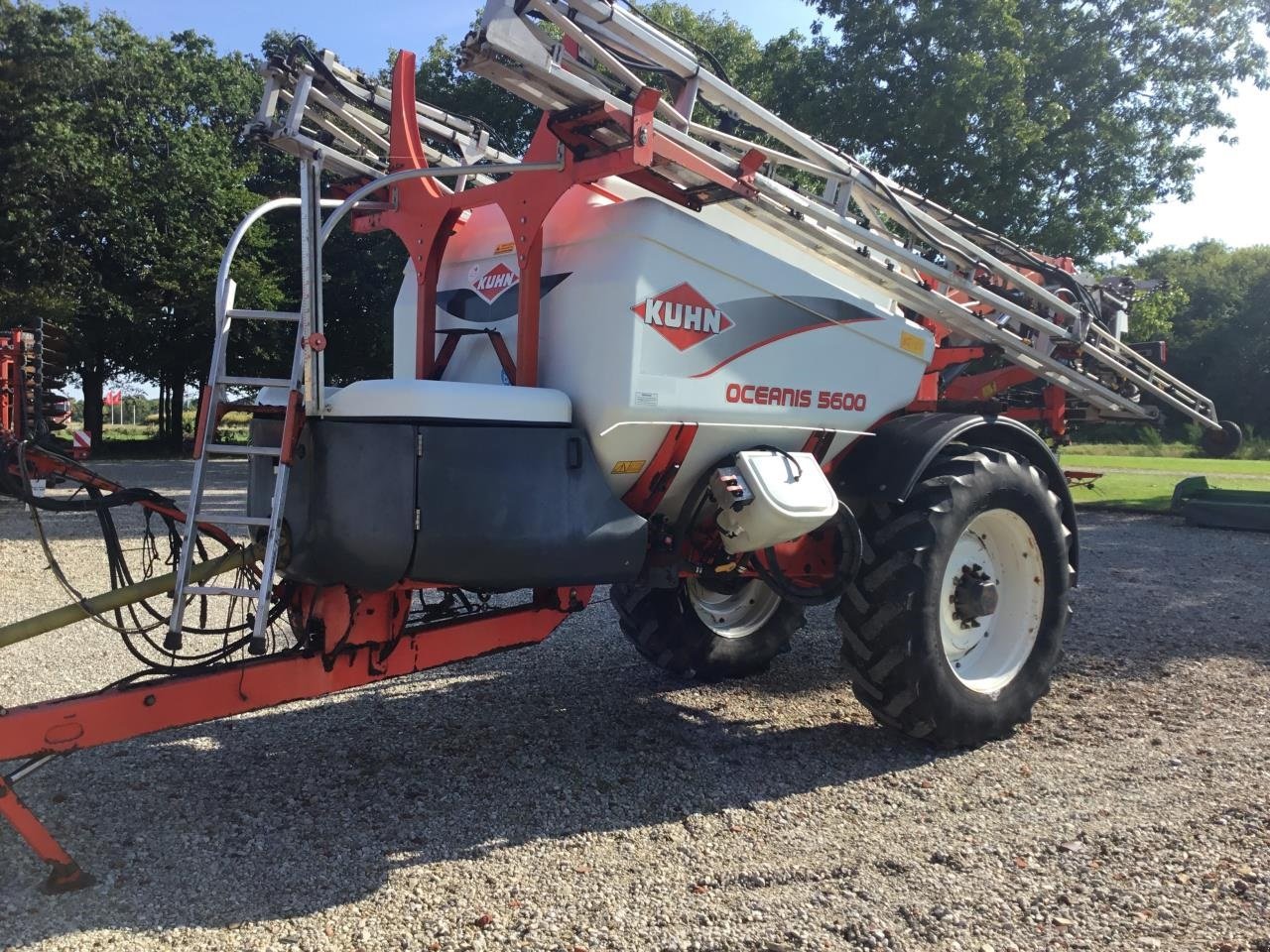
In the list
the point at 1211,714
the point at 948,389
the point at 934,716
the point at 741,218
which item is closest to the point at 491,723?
the point at 934,716

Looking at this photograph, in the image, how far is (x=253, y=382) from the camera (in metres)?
3.35

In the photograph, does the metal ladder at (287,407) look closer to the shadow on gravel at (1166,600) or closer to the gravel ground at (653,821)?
the gravel ground at (653,821)

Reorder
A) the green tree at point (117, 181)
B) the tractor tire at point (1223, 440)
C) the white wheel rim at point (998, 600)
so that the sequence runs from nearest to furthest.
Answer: the white wheel rim at point (998, 600), the tractor tire at point (1223, 440), the green tree at point (117, 181)

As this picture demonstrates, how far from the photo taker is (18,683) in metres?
5.45

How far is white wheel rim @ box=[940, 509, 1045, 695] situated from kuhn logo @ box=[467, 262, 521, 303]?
8.04 ft

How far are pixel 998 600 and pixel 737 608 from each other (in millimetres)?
1589

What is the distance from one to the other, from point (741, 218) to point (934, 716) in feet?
7.69

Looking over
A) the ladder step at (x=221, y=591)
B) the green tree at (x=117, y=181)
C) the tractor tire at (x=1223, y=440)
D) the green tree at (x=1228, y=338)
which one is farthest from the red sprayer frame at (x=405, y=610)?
the green tree at (x=1228, y=338)

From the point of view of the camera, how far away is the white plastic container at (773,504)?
3871mm

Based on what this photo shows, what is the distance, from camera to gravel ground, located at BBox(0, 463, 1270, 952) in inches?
115

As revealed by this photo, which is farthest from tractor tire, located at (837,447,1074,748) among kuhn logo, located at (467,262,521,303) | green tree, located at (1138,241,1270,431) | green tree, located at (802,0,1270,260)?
green tree, located at (1138,241,1270,431)

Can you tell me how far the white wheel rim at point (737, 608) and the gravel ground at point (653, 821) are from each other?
349mm

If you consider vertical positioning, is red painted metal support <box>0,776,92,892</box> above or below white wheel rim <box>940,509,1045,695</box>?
below

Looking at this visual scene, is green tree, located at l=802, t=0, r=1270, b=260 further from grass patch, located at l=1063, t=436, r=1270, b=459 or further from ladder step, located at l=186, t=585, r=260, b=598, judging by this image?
grass patch, located at l=1063, t=436, r=1270, b=459
